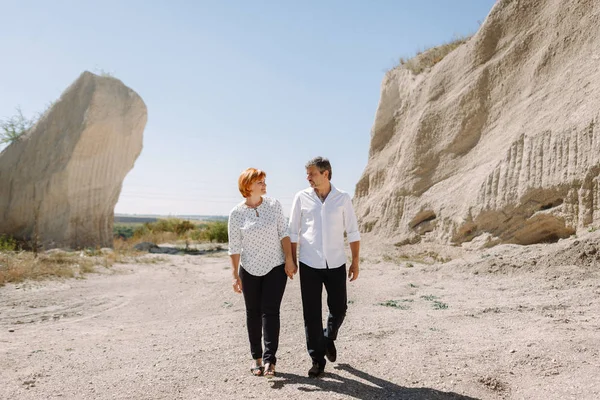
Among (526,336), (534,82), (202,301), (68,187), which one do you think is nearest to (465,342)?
(526,336)

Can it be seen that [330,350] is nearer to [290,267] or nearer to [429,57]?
[290,267]

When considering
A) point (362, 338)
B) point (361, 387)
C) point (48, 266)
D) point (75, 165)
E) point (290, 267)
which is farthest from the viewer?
point (75, 165)

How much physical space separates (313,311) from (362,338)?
3.69ft

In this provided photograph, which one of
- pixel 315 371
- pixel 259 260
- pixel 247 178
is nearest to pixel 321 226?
pixel 259 260

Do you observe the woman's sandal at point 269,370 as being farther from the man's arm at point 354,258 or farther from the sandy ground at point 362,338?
the man's arm at point 354,258

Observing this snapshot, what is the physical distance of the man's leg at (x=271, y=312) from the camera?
12.1ft

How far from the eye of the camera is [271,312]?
146 inches

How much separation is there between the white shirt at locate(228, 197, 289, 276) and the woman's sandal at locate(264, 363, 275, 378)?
66cm

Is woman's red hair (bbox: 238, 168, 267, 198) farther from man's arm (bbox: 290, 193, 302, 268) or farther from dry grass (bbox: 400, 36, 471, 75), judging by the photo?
dry grass (bbox: 400, 36, 471, 75)

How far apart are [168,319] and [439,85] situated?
33.2 ft

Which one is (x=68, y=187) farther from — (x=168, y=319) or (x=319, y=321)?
(x=319, y=321)

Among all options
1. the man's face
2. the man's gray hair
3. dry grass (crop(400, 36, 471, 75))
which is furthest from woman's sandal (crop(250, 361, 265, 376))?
dry grass (crop(400, 36, 471, 75))

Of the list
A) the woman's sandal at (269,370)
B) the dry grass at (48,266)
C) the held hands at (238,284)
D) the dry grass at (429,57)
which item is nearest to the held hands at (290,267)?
the held hands at (238,284)

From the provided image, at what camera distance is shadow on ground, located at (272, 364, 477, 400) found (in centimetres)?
320
